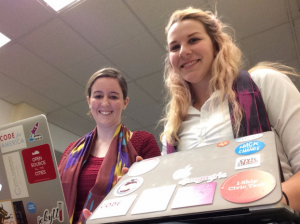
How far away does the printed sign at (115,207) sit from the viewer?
0.45 meters

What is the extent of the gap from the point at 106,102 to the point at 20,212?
0.68 meters

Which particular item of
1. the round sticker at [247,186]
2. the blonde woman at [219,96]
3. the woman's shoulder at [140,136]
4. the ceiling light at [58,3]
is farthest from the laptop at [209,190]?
the ceiling light at [58,3]

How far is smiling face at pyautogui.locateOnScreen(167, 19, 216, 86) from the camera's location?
895 mm

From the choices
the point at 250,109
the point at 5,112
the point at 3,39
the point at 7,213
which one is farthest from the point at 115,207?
the point at 5,112

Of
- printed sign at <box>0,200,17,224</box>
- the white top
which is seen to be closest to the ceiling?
the white top

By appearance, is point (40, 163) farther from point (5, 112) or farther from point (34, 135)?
point (5, 112)

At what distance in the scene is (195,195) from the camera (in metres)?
0.41

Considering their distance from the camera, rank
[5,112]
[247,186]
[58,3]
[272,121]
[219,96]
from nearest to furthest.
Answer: [247,186] < [272,121] < [219,96] < [58,3] < [5,112]

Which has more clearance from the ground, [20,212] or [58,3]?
[58,3]

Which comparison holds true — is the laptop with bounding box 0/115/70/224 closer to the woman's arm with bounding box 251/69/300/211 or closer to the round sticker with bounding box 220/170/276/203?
the round sticker with bounding box 220/170/276/203

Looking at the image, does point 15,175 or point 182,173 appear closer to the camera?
point 182,173

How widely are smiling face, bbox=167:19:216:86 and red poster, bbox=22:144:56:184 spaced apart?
0.58 m

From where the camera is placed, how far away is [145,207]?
43cm

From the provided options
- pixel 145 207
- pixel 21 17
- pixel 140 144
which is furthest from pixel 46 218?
pixel 21 17
